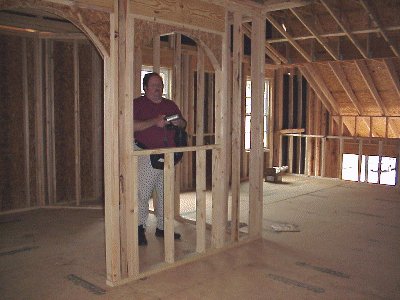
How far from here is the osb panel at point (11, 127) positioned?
5102mm

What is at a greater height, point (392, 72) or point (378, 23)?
point (378, 23)

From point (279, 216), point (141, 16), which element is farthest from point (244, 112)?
point (141, 16)

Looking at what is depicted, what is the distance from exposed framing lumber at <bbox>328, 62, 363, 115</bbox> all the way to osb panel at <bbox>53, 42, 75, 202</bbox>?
510 centimetres

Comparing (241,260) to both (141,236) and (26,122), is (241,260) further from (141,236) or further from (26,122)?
(26,122)

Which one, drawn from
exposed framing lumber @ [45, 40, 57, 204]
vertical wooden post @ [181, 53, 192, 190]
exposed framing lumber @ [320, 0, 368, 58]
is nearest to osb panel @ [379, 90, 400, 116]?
exposed framing lumber @ [320, 0, 368, 58]

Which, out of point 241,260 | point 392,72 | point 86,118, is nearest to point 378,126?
point 392,72

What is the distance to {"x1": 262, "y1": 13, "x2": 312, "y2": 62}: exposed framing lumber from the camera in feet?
24.0

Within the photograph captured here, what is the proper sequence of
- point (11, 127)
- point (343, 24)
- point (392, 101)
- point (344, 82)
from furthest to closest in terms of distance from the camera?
1. point (392, 101)
2. point (344, 82)
3. point (343, 24)
4. point (11, 127)

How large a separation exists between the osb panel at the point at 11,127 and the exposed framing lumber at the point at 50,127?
326 mm

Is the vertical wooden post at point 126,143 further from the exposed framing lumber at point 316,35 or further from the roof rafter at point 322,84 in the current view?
the roof rafter at point 322,84

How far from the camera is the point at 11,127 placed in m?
5.22

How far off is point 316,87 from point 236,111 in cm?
603

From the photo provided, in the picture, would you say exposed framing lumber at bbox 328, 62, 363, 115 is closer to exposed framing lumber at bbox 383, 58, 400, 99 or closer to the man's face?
exposed framing lumber at bbox 383, 58, 400, 99

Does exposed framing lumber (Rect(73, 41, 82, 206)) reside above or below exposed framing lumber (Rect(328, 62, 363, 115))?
below
